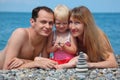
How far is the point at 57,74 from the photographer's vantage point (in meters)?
6.75

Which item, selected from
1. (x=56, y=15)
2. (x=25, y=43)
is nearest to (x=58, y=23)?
(x=56, y=15)

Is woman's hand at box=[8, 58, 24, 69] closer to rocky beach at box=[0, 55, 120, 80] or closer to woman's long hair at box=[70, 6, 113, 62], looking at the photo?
rocky beach at box=[0, 55, 120, 80]

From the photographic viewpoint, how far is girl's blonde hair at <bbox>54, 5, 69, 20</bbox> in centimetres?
708

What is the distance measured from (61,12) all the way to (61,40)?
0.49 m

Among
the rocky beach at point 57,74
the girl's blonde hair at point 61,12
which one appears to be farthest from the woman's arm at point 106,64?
the girl's blonde hair at point 61,12

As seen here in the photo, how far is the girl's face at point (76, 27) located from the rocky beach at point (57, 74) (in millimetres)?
647

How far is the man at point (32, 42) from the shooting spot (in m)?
7.18

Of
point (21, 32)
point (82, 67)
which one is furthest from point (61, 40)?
point (82, 67)

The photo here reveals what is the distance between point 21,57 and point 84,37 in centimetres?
122

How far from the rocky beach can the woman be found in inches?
9.0

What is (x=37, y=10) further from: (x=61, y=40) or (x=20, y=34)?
(x=61, y=40)

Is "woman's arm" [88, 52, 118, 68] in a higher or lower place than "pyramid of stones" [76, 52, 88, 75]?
higher

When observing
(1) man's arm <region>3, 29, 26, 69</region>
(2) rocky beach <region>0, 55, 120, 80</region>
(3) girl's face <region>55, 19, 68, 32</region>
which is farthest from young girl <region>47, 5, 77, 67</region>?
(1) man's arm <region>3, 29, 26, 69</region>

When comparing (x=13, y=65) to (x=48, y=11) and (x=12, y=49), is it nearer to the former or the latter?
(x=12, y=49)
